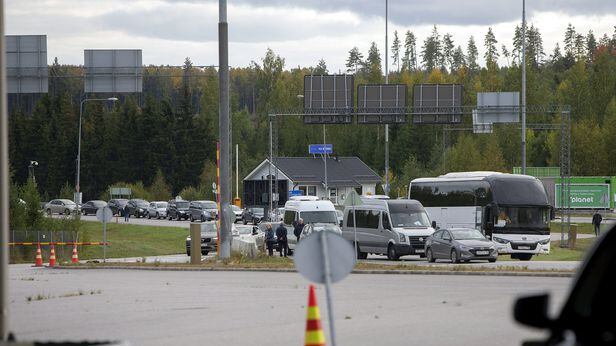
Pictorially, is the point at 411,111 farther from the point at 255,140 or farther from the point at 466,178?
the point at 255,140

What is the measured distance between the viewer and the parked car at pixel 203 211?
9394 cm

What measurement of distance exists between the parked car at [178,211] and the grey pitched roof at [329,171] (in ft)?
69.7

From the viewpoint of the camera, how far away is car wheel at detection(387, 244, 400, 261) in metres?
47.3

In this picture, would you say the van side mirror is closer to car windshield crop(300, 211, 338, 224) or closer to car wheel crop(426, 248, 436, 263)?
car wheel crop(426, 248, 436, 263)

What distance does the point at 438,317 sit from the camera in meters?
20.4

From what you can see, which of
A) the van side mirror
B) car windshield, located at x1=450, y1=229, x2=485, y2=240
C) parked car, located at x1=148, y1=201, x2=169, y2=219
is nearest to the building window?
parked car, located at x1=148, y1=201, x2=169, y2=219

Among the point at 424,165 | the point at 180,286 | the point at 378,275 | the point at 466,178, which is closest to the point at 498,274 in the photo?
the point at 378,275

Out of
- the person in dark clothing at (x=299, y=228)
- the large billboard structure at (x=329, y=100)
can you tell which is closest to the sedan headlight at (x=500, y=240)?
the person in dark clothing at (x=299, y=228)

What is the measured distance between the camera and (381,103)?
6794cm

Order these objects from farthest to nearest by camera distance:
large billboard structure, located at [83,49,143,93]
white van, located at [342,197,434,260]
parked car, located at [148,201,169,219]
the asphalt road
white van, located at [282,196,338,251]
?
parked car, located at [148,201,169,219]
large billboard structure, located at [83,49,143,93]
white van, located at [282,196,338,251]
white van, located at [342,197,434,260]
the asphalt road

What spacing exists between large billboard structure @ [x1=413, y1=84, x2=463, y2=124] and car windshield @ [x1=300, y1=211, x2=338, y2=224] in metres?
14.9

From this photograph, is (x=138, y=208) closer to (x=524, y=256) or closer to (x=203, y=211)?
(x=203, y=211)

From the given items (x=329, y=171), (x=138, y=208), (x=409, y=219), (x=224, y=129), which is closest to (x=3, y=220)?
(x=224, y=129)

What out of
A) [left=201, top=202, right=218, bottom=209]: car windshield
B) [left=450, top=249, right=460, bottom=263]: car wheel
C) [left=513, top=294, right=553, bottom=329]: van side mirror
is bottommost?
[left=201, top=202, right=218, bottom=209]: car windshield
